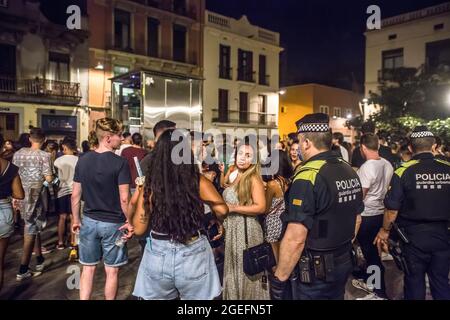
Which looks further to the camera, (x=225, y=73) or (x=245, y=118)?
(x=245, y=118)

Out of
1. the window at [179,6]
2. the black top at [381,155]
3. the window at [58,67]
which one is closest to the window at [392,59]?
the window at [179,6]

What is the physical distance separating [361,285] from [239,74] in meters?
21.1

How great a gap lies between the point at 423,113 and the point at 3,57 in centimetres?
1928

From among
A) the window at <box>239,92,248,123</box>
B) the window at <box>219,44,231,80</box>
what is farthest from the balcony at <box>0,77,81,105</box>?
the window at <box>239,92,248,123</box>

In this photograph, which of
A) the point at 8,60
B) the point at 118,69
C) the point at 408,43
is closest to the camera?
the point at 8,60

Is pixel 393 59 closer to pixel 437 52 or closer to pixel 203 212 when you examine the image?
pixel 437 52

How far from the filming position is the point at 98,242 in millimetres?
3389

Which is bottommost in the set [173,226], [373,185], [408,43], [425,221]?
[425,221]

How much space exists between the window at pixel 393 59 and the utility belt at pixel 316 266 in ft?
67.2

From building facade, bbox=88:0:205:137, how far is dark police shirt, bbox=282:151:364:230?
706 cm

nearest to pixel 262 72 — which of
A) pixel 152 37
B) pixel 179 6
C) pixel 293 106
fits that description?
pixel 293 106

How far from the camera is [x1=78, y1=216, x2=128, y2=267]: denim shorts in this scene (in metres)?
3.34

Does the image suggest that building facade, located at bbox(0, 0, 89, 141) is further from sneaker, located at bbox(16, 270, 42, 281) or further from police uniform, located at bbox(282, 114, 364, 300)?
police uniform, located at bbox(282, 114, 364, 300)

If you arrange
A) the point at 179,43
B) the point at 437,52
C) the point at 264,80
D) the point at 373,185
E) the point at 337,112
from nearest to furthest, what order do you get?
the point at 373,185
the point at 437,52
the point at 179,43
the point at 264,80
the point at 337,112
